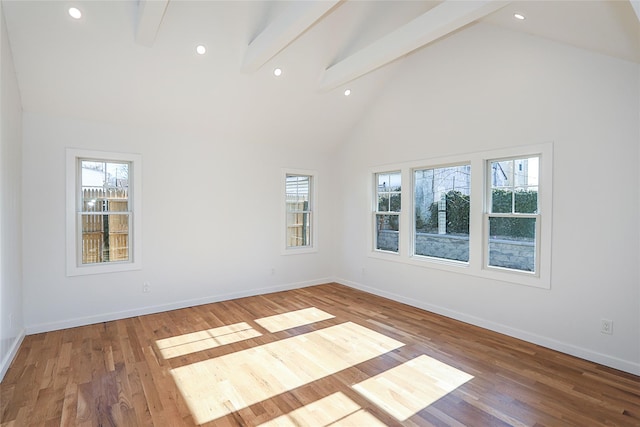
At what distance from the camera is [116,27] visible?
3.25 m

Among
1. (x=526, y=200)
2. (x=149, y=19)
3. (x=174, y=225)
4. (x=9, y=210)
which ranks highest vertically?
(x=149, y=19)

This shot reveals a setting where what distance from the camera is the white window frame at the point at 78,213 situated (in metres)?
3.97

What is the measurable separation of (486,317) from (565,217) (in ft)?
4.88

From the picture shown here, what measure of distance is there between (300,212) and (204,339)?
9.91 feet

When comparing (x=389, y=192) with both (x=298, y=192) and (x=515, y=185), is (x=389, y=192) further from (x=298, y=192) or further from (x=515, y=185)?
(x=515, y=185)

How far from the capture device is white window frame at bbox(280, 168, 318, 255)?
5812mm

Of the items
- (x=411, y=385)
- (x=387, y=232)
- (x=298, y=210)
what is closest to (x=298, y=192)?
(x=298, y=210)

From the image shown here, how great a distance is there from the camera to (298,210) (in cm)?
614

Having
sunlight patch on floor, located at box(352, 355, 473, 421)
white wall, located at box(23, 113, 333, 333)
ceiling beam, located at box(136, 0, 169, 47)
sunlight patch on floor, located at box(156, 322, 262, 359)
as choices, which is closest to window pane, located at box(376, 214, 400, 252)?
white wall, located at box(23, 113, 333, 333)

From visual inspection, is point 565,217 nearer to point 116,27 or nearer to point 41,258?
point 116,27

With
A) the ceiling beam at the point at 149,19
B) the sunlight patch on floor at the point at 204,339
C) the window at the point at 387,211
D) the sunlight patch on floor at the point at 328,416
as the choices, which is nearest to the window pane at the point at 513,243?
the window at the point at 387,211

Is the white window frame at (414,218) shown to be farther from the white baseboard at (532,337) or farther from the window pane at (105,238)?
the window pane at (105,238)

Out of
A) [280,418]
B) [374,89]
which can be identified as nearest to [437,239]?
[374,89]

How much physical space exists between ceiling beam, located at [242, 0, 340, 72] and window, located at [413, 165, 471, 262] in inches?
107
